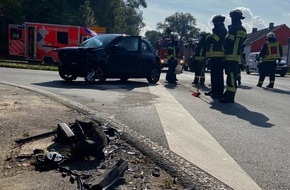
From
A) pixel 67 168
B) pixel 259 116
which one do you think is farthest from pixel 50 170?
pixel 259 116

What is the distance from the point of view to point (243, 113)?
792cm

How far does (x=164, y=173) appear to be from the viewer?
3652mm

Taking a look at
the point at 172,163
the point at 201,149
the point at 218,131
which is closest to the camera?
the point at 172,163

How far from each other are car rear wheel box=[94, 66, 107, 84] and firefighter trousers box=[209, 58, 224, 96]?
354cm

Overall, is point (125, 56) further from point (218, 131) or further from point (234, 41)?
point (218, 131)

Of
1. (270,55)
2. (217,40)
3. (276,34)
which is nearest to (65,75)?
(217,40)

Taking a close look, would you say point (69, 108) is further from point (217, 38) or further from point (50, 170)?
point (217, 38)

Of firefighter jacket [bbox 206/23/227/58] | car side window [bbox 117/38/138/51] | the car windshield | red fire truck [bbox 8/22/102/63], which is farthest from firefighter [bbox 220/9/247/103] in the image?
red fire truck [bbox 8/22/102/63]

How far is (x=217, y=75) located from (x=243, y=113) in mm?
2666

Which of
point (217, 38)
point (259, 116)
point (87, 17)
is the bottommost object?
point (259, 116)

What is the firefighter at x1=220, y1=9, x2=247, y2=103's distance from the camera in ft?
30.8

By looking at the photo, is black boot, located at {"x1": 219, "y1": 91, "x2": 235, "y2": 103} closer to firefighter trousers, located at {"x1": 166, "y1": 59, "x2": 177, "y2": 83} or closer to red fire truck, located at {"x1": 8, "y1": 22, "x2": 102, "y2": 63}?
firefighter trousers, located at {"x1": 166, "y1": 59, "x2": 177, "y2": 83}

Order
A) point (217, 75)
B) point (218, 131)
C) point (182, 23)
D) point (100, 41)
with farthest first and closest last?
point (182, 23), point (100, 41), point (217, 75), point (218, 131)

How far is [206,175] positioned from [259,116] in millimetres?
4455
